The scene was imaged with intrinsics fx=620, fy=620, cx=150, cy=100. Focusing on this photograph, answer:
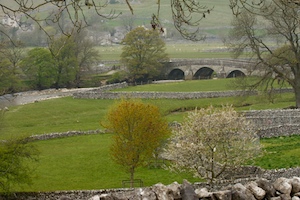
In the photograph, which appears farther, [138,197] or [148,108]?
[148,108]

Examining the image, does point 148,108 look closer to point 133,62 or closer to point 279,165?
point 279,165

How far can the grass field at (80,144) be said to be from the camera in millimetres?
32906

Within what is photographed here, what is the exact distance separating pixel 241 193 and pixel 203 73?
91.9 meters

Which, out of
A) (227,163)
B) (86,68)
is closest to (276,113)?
(227,163)

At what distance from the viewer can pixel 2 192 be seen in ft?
87.0

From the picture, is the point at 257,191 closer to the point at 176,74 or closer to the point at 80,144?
the point at 80,144

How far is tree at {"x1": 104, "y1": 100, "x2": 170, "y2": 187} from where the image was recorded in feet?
107

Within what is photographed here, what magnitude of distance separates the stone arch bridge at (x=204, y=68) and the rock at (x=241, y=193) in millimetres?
81336

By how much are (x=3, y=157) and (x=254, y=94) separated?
137 ft

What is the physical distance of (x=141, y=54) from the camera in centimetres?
9231

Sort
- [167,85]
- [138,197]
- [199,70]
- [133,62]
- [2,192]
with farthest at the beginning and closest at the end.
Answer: [199,70], [133,62], [167,85], [2,192], [138,197]

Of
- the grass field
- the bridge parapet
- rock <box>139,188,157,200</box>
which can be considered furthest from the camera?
the bridge parapet

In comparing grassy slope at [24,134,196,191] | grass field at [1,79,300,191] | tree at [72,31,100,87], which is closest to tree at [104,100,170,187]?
grassy slope at [24,134,196,191]

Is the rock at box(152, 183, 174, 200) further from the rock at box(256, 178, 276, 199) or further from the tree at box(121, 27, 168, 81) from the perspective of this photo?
the tree at box(121, 27, 168, 81)
